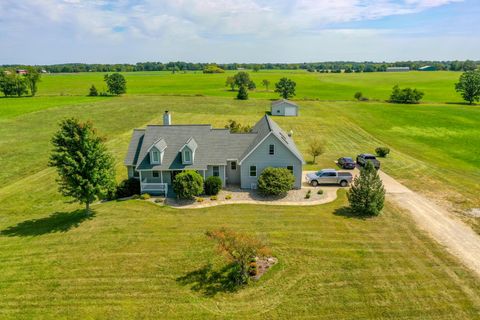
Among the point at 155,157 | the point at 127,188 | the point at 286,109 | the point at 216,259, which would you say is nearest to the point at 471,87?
the point at 286,109

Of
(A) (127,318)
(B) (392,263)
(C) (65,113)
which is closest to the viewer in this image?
(A) (127,318)

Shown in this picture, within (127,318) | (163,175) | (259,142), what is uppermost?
(259,142)

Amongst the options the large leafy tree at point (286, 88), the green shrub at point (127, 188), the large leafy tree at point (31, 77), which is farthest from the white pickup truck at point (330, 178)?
the large leafy tree at point (31, 77)

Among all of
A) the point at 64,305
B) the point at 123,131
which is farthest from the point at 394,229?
the point at 123,131

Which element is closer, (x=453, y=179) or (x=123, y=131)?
(x=453, y=179)

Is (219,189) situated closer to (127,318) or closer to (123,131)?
(127,318)

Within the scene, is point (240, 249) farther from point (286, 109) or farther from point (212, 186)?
point (286, 109)
